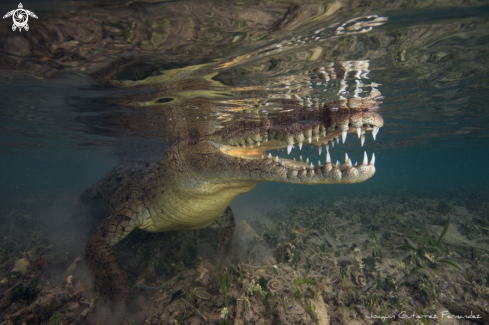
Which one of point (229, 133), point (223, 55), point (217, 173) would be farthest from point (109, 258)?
point (223, 55)

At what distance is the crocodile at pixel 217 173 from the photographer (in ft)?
11.6

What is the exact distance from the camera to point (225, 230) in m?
6.46

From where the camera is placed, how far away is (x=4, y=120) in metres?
10.7

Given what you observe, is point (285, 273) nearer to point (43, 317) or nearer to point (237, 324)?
point (237, 324)

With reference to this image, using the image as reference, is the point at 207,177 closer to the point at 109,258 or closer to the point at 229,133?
the point at 229,133

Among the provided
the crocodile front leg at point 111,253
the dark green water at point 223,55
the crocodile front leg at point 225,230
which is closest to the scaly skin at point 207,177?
the crocodile front leg at point 111,253

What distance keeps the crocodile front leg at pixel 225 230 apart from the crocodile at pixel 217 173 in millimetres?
29

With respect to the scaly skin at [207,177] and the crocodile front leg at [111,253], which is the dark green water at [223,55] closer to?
the scaly skin at [207,177]

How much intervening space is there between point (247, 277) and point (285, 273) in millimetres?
827

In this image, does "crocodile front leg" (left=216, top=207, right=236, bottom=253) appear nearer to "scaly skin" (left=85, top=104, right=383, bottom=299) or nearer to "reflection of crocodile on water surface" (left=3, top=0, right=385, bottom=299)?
"reflection of crocodile on water surface" (left=3, top=0, right=385, bottom=299)

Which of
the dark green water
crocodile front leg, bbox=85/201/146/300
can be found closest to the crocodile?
crocodile front leg, bbox=85/201/146/300

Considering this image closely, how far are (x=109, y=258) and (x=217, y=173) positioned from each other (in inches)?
106

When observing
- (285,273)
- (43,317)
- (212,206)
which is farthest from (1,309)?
(285,273)

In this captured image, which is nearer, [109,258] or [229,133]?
[109,258]
